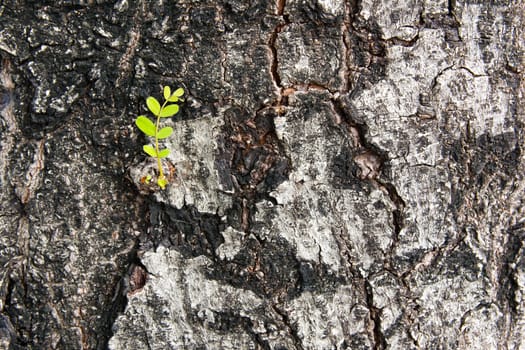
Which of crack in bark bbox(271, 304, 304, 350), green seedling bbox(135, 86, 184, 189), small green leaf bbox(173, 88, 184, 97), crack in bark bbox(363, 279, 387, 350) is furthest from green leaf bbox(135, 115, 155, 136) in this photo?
crack in bark bbox(363, 279, 387, 350)

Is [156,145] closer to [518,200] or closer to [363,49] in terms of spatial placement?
[363,49]

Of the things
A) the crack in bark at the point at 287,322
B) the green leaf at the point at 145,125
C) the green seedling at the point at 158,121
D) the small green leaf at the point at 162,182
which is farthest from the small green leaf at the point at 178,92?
the crack in bark at the point at 287,322

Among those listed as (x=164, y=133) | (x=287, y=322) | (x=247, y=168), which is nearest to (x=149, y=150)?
(x=164, y=133)

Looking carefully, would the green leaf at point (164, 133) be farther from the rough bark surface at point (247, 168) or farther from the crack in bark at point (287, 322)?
the crack in bark at point (287, 322)

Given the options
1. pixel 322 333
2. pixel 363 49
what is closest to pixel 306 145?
pixel 363 49

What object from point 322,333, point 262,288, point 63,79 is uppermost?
point 63,79

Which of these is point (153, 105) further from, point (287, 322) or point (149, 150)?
point (287, 322)

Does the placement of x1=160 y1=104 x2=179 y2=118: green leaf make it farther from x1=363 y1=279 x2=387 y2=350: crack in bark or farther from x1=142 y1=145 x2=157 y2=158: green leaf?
x1=363 y1=279 x2=387 y2=350: crack in bark

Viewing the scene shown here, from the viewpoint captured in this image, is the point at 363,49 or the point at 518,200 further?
the point at 518,200
